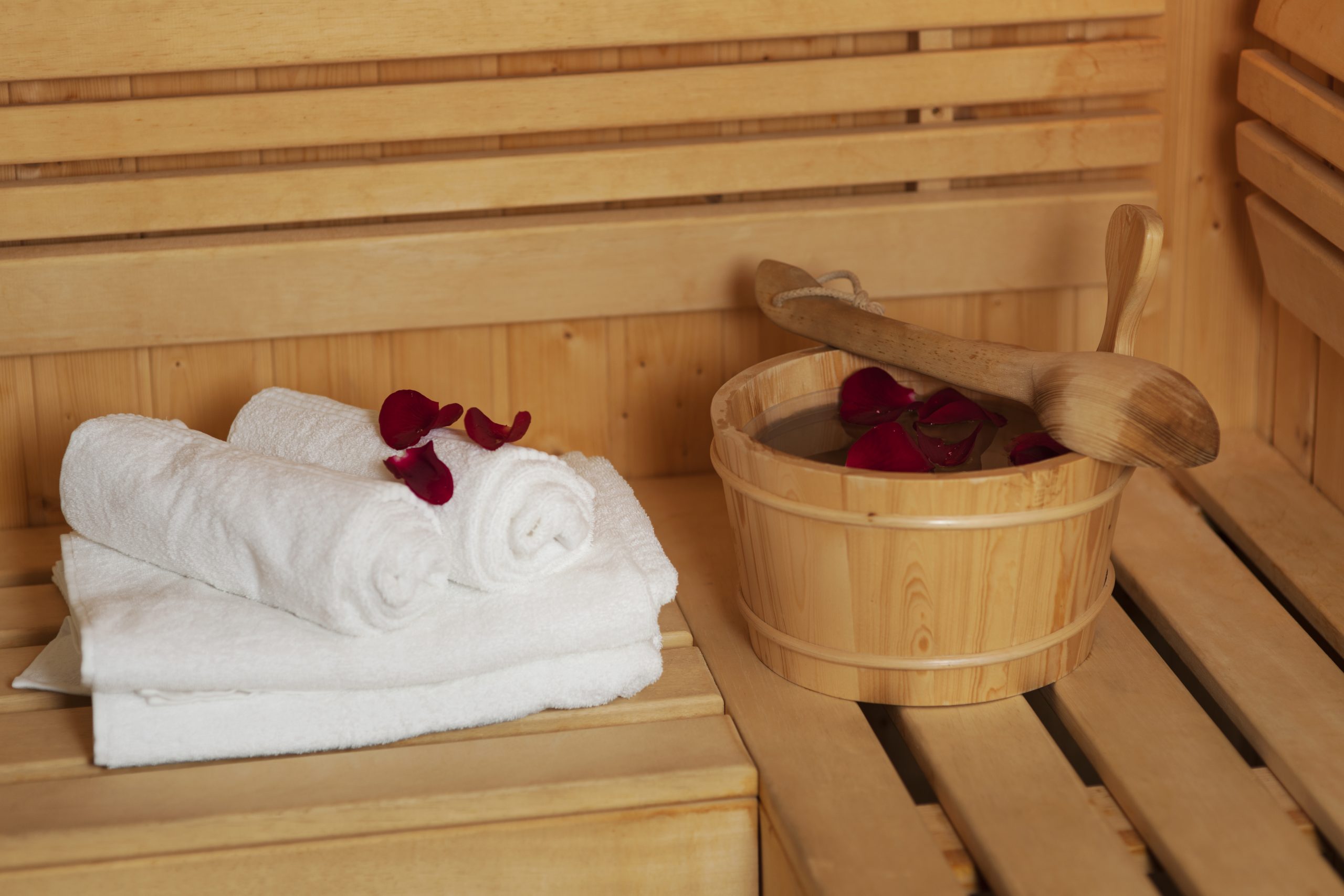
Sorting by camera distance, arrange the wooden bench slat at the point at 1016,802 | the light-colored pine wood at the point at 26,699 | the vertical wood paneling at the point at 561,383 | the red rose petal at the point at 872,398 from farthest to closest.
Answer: the vertical wood paneling at the point at 561,383
the red rose petal at the point at 872,398
the light-colored pine wood at the point at 26,699
the wooden bench slat at the point at 1016,802

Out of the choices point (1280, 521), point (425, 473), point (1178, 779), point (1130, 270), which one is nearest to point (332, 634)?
point (425, 473)

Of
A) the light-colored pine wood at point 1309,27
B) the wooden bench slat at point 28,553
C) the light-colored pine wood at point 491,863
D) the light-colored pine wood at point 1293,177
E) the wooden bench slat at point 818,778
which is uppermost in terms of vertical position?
the light-colored pine wood at point 1309,27

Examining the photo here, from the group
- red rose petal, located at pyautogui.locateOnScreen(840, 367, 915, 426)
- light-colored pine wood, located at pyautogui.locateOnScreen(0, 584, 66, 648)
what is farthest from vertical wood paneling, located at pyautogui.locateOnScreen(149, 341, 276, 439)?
red rose petal, located at pyautogui.locateOnScreen(840, 367, 915, 426)

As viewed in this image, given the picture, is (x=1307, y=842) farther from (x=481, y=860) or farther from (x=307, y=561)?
(x=307, y=561)

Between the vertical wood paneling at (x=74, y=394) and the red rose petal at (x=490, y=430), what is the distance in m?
0.53

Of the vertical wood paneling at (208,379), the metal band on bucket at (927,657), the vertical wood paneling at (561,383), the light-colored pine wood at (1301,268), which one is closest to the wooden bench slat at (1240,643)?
the metal band on bucket at (927,657)

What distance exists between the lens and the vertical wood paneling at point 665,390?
153 cm

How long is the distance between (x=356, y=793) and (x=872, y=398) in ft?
1.87

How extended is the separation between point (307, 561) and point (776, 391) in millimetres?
455

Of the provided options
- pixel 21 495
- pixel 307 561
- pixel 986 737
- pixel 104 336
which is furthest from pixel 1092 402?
pixel 21 495

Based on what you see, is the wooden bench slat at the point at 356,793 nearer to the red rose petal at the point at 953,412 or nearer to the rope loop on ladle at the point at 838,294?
the red rose petal at the point at 953,412

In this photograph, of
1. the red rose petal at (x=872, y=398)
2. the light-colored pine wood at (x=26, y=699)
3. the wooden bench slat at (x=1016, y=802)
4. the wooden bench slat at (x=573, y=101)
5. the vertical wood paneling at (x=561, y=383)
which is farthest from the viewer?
the vertical wood paneling at (x=561, y=383)

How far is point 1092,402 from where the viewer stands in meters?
1.04

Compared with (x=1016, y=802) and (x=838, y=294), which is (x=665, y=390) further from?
(x=1016, y=802)
